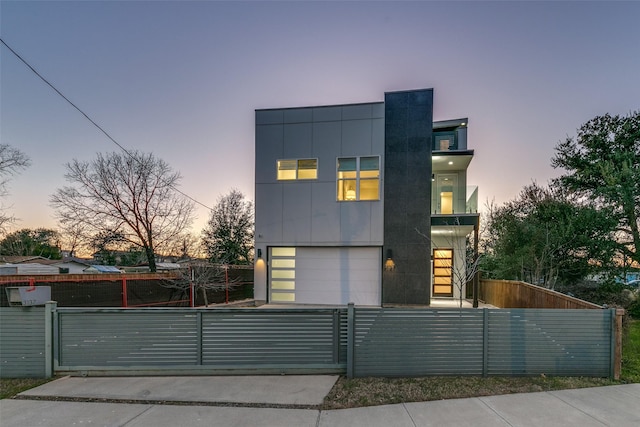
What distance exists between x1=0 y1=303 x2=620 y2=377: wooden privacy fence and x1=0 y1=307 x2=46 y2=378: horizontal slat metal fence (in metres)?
0.03

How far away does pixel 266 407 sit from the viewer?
11.1 ft

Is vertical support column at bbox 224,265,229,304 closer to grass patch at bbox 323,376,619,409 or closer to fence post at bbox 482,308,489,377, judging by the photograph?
grass patch at bbox 323,376,619,409

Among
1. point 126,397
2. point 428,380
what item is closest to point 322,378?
point 428,380

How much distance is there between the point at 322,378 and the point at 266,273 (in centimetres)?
735

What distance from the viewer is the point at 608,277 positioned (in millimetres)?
11727

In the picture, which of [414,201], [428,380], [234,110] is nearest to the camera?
[428,380]

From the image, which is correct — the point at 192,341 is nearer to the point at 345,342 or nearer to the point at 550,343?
the point at 345,342

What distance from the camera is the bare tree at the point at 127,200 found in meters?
15.8

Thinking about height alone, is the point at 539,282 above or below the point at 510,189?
below

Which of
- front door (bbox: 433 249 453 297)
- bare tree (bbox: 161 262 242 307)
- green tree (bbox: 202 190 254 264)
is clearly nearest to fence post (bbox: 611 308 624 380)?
front door (bbox: 433 249 453 297)

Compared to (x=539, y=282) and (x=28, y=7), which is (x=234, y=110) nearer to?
(x=28, y=7)

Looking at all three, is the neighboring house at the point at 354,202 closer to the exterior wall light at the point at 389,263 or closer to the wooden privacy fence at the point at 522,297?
the exterior wall light at the point at 389,263

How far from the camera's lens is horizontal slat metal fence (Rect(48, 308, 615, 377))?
4.25 metres

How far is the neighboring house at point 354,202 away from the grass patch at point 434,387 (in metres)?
6.32
